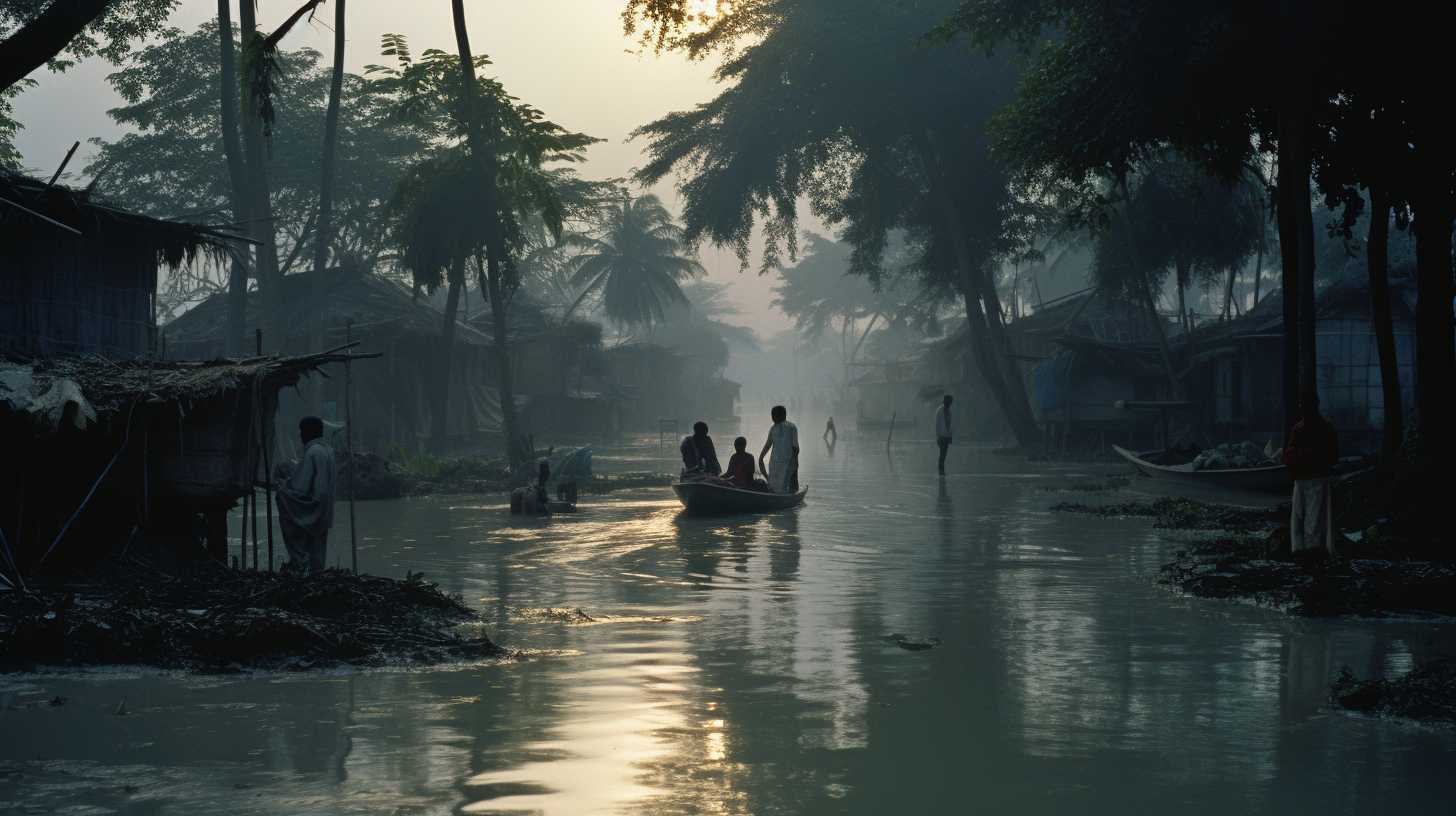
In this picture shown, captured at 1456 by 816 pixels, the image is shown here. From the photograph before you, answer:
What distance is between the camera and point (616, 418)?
6297cm

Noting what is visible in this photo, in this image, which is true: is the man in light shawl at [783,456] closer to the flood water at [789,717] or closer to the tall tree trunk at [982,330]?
the flood water at [789,717]

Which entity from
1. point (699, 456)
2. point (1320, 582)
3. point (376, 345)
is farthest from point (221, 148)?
point (1320, 582)

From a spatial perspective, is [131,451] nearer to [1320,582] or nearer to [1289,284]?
[1320,582]

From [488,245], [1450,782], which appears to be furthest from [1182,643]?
[488,245]

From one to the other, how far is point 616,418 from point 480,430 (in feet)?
52.0

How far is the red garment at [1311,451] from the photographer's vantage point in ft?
43.3

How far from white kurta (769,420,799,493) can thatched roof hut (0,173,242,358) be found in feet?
26.2

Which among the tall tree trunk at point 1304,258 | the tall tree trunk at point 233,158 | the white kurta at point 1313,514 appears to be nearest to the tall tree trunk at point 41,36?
the white kurta at point 1313,514

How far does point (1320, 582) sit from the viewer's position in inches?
481

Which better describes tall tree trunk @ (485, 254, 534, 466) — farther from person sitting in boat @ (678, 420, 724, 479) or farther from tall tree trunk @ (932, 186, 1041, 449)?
tall tree trunk @ (932, 186, 1041, 449)

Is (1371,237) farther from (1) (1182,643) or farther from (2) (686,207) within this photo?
(2) (686,207)

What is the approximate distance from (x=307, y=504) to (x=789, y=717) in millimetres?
5905

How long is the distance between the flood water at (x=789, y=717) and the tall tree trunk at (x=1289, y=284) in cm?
437

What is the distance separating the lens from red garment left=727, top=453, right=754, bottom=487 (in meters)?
20.6
